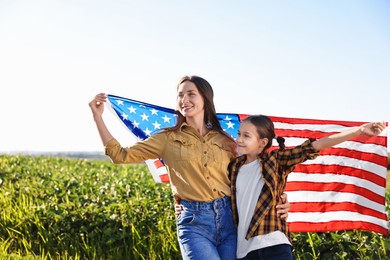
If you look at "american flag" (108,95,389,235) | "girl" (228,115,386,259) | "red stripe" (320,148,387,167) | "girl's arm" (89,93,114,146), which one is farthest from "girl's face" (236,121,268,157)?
"red stripe" (320,148,387,167)

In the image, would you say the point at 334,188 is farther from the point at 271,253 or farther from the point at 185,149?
the point at 185,149

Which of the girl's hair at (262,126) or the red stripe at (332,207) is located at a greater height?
the girl's hair at (262,126)

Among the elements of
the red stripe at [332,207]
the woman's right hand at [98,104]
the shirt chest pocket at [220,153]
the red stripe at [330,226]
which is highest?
the woman's right hand at [98,104]

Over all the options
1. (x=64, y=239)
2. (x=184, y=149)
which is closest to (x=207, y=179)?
(x=184, y=149)

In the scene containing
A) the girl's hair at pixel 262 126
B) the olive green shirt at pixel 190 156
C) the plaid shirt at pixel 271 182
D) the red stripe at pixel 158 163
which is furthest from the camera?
the red stripe at pixel 158 163

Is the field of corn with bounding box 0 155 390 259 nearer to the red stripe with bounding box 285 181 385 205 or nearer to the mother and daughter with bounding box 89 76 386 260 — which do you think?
the red stripe with bounding box 285 181 385 205

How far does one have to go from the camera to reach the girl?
10.7ft

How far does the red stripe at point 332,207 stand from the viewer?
15.5ft

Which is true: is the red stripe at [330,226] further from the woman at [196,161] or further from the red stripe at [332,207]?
the woman at [196,161]

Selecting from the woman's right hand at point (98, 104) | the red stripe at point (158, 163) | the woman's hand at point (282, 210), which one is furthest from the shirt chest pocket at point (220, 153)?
the red stripe at point (158, 163)

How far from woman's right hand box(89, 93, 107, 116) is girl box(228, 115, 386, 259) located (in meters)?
1.04

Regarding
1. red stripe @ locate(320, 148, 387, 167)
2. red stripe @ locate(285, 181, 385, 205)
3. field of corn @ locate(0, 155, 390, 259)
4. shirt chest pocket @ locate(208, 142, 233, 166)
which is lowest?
field of corn @ locate(0, 155, 390, 259)

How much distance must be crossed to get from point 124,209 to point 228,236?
121 inches

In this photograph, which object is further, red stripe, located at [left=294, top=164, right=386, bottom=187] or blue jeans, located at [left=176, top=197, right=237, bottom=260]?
red stripe, located at [left=294, top=164, right=386, bottom=187]
